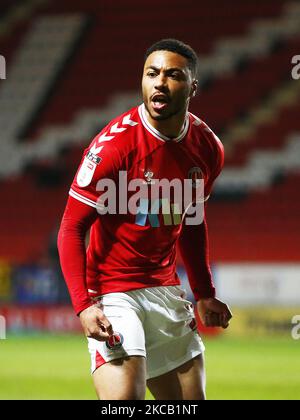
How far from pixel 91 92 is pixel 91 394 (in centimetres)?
1134

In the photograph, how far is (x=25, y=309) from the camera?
13188mm

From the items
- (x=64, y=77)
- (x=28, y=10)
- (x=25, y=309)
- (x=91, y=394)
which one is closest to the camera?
(x=91, y=394)

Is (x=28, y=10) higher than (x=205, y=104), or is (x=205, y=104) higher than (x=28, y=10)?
(x=28, y=10)

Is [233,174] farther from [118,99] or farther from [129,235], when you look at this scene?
[129,235]

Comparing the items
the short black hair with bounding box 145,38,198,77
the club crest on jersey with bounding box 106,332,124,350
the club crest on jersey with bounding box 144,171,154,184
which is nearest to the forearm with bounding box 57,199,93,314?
the club crest on jersey with bounding box 106,332,124,350

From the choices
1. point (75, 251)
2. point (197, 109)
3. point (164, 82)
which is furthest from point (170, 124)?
point (197, 109)

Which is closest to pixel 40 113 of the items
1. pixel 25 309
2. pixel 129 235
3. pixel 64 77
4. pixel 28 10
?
pixel 64 77

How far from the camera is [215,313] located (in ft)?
14.6

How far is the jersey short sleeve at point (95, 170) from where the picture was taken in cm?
393

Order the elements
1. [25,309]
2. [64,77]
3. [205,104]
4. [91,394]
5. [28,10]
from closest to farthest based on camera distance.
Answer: [91,394]
[25,309]
[205,104]
[64,77]
[28,10]

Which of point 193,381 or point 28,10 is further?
point 28,10

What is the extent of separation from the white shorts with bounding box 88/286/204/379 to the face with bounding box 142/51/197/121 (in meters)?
0.79

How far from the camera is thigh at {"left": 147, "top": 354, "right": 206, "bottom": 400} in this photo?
4.11 m

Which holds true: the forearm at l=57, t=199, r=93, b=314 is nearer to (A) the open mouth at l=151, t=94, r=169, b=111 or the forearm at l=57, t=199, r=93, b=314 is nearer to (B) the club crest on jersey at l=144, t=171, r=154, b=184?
(B) the club crest on jersey at l=144, t=171, r=154, b=184
